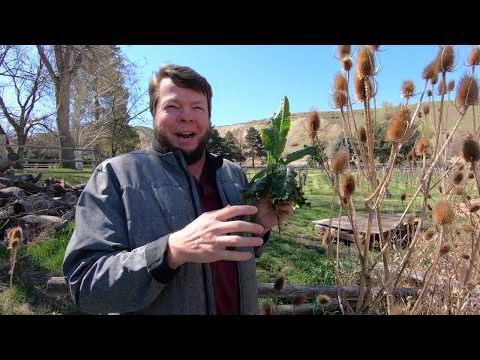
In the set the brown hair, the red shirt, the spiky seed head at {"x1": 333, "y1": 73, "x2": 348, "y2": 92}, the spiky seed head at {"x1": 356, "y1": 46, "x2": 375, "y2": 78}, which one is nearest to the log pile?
the brown hair

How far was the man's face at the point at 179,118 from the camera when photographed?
1.66m

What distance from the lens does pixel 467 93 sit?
167cm

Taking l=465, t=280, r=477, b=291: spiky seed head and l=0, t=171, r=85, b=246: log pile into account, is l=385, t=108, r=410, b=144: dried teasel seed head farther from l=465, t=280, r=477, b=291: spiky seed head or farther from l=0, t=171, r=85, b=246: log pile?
l=0, t=171, r=85, b=246: log pile

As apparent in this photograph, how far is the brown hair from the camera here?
167cm

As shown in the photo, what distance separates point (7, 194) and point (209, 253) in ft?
24.5

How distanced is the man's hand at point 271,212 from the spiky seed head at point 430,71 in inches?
46.4

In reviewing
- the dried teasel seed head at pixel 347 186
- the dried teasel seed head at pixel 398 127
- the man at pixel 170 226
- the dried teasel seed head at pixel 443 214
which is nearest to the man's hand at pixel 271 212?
the man at pixel 170 226

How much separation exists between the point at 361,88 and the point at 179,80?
3.18 feet

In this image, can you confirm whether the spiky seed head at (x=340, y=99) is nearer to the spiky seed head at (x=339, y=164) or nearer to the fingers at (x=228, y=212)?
the spiky seed head at (x=339, y=164)

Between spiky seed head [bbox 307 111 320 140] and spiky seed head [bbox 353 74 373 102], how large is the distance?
25 centimetres

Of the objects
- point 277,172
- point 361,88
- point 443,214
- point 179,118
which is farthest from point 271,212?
point 443,214

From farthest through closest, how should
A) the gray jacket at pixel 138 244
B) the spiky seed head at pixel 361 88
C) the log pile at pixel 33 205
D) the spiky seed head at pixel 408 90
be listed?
the log pile at pixel 33 205 → the spiky seed head at pixel 408 90 → the spiky seed head at pixel 361 88 → the gray jacket at pixel 138 244

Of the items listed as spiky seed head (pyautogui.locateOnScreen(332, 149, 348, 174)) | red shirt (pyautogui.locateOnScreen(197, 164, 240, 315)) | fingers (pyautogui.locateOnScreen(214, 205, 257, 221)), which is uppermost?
spiky seed head (pyautogui.locateOnScreen(332, 149, 348, 174))
